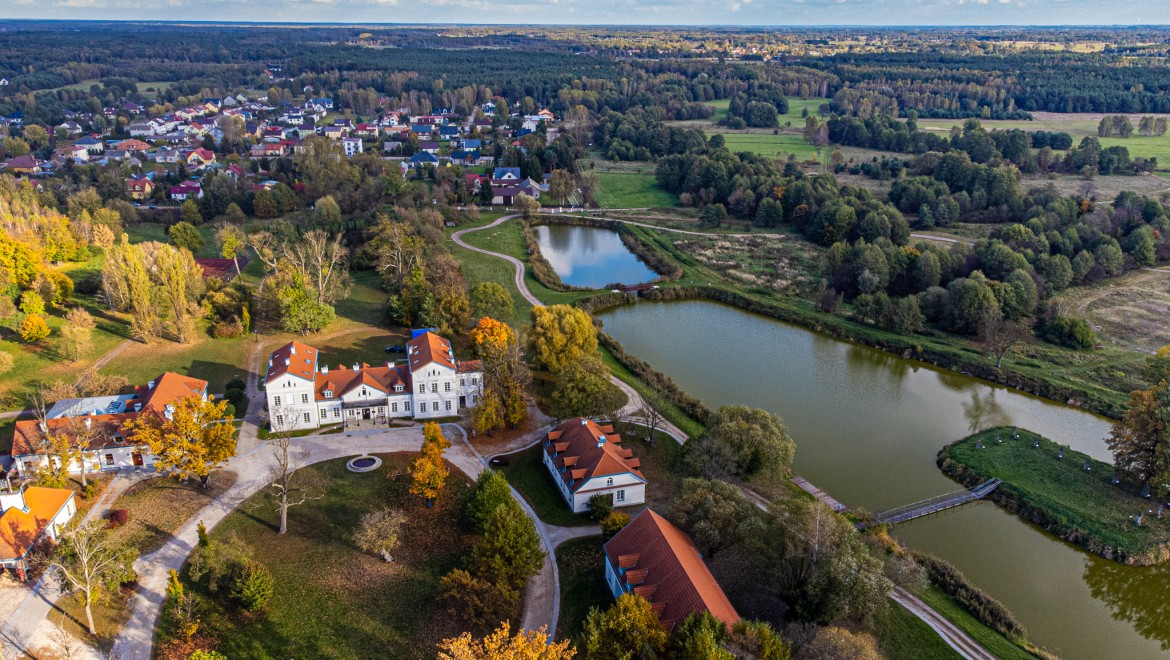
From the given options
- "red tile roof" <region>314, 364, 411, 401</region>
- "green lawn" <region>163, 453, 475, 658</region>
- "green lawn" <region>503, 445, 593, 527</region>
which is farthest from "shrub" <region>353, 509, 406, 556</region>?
"red tile roof" <region>314, 364, 411, 401</region>

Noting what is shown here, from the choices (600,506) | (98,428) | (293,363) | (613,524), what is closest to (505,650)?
(613,524)

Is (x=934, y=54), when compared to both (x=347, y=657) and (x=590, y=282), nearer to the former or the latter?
(x=590, y=282)

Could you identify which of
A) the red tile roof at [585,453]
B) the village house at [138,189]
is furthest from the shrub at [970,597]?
the village house at [138,189]

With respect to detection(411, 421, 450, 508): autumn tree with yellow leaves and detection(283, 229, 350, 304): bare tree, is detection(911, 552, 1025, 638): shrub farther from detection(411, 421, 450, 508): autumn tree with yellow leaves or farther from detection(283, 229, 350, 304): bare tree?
detection(283, 229, 350, 304): bare tree

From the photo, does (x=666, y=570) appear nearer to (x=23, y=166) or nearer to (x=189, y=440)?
(x=189, y=440)

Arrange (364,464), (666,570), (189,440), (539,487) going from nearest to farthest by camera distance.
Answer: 1. (666,570)
2. (189,440)
3. (539,487)
4. (364,464)

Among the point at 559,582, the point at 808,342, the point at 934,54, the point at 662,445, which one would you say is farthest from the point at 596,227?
the point at 934,54
